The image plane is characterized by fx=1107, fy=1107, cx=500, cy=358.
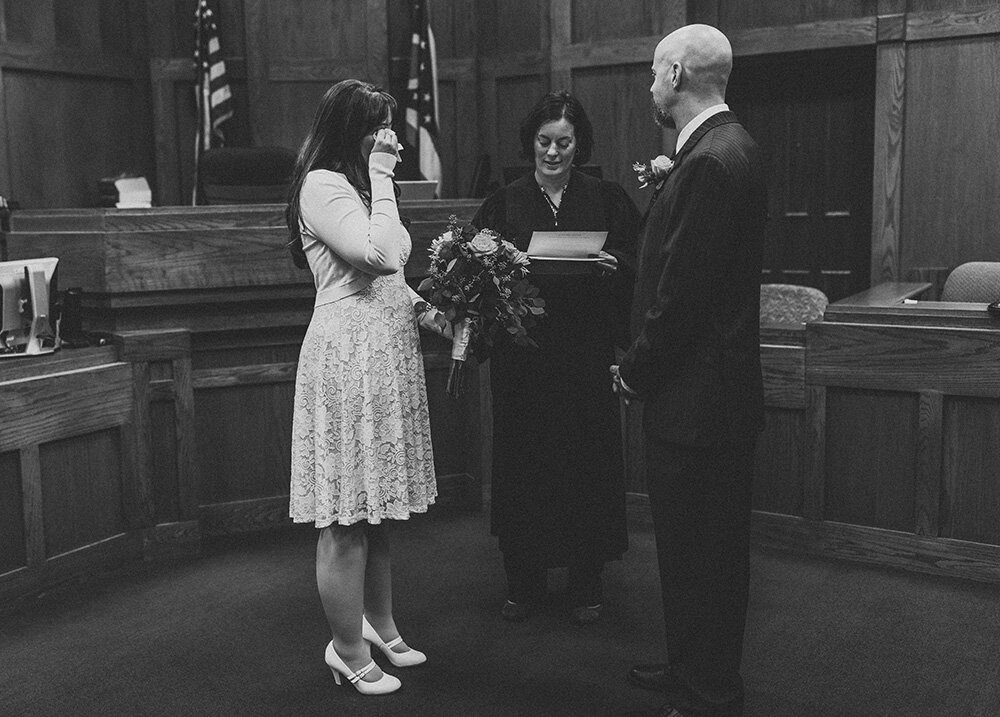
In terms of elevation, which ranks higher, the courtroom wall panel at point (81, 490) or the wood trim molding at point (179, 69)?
the wood trim molding at point (179, 69)

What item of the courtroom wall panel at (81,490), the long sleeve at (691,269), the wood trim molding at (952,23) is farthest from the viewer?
the wood trim molding at (952,23)

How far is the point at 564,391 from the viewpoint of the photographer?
325 centimetres

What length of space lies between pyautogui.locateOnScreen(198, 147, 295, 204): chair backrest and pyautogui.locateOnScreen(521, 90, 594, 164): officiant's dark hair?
1654mm

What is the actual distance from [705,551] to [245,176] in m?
2.99

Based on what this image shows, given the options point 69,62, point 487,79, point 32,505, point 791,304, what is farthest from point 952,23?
point 69,62

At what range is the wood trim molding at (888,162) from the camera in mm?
5047

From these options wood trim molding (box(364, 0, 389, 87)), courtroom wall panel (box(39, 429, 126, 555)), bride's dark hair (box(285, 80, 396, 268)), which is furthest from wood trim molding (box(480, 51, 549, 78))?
bride's dark hair (box(285, 80, 396, 268))

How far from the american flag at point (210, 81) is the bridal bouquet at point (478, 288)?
11.1 feet

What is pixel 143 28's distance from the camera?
6.12m

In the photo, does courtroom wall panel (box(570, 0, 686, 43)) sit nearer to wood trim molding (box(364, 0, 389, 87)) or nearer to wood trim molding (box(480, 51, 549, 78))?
wood trim molding (box(480, 51, 549, 78))

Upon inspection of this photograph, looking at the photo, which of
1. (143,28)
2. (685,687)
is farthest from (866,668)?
(143,28)

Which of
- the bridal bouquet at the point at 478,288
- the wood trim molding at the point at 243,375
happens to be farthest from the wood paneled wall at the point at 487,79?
the bridal bouquet at the point at 478,288

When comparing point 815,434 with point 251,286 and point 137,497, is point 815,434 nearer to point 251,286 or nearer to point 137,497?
point 251,286

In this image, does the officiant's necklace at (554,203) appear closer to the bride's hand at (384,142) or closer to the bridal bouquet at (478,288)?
the bridal bouquet at (478,288)
